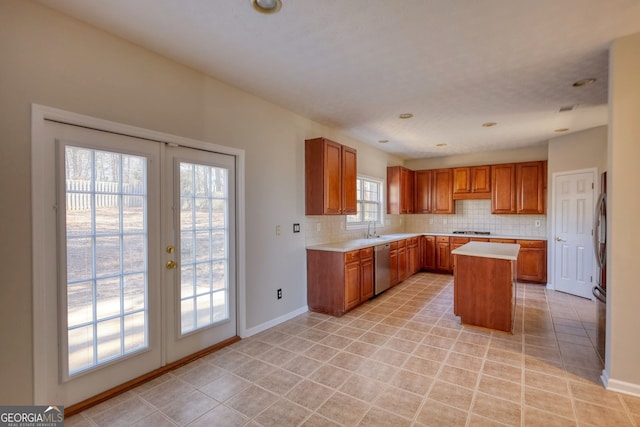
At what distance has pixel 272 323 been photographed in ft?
11.9

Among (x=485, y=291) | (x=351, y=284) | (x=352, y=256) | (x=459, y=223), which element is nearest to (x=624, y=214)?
(x=485, y=291)

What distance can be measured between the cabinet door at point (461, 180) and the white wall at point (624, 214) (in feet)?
13.8

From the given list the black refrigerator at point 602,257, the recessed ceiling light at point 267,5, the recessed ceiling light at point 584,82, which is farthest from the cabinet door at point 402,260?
the recessed ceiling light at point 267,5

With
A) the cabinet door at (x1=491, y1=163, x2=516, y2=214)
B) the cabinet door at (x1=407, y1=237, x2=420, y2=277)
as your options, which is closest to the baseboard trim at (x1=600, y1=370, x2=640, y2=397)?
the cabinet door at (x1=407, y1=237, x2=420, y2=277)

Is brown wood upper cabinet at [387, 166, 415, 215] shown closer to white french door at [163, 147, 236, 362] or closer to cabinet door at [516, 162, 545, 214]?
cabinet door at [516, 162, 545, 214]

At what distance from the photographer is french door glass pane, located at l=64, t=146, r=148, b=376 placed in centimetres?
209

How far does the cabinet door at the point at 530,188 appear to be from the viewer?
18.7ft

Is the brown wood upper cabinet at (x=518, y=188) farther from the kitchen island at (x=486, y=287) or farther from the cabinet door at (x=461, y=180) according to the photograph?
the kitchen island at (x=486, y=287)

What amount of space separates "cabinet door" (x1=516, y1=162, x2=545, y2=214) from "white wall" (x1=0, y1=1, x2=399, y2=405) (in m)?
4.73

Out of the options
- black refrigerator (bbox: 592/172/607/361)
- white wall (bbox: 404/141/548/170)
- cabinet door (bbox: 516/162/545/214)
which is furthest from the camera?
white wall (bbox: 404/141/548/170)

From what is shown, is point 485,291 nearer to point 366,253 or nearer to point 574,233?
point 366,253

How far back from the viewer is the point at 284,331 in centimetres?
347

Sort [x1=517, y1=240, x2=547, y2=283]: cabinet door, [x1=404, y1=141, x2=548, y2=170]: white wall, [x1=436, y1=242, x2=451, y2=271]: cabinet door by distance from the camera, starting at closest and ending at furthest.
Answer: [x1=517, y1=240, x2=547, y2=283]: cabinet door < [x1=404, y1=141, x2=548, y2=170]: white wall < [x1=436, y1=242, x2=451, y2=271]: cabinet door

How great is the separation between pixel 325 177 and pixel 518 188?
14.0 feet
